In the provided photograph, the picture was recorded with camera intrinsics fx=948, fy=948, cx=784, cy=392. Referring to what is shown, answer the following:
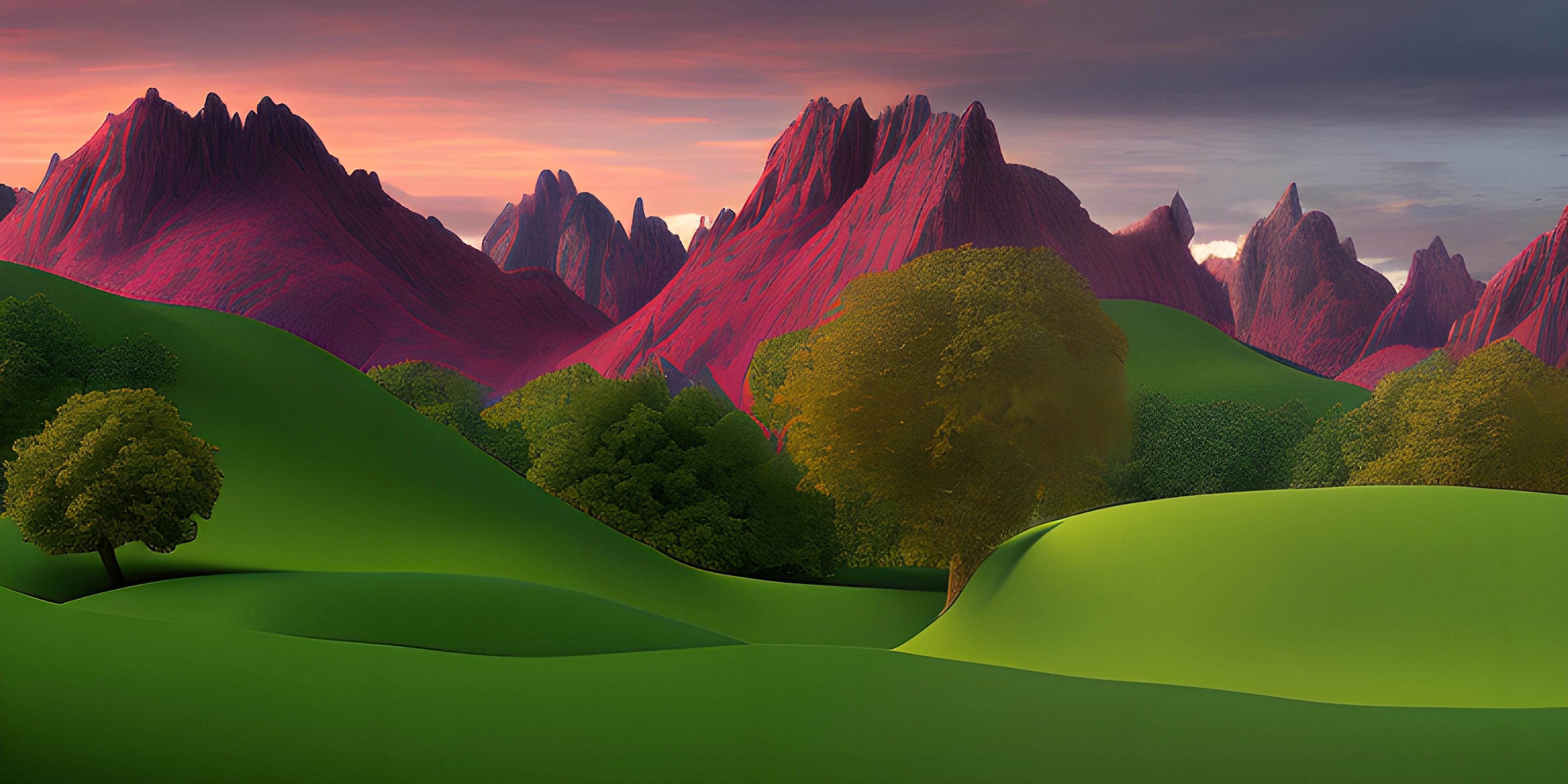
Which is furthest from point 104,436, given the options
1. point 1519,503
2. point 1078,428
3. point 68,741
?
point 1519,503

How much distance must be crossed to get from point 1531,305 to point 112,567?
700 feet

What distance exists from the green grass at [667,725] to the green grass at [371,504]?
1951 cm

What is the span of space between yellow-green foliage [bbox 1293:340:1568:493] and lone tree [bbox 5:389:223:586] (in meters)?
45.4

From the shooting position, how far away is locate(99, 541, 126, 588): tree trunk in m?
27.0

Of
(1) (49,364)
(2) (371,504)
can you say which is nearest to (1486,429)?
(2) (371,504)

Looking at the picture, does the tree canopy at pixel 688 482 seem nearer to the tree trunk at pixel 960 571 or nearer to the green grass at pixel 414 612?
the tree trunk at pixel 960 571

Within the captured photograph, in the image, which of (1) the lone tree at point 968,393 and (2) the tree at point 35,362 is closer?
(1) the lone tree at point 968,393

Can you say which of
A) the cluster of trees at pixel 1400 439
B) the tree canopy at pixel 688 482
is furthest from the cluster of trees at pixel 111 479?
the cluster of trees at pixel 1400 439

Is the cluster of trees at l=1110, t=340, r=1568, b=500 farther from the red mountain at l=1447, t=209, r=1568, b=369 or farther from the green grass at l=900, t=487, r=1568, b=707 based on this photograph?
the red mountain at l=1447, t=209, r=1568, b=369

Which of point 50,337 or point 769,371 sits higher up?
point 769,371

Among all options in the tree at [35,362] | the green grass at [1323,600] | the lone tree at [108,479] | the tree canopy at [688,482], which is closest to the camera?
the green grass at [1323,600]

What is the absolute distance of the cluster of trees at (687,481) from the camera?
50.4 metres

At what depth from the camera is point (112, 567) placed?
27281 millimetres

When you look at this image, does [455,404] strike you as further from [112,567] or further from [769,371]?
[112,567]
